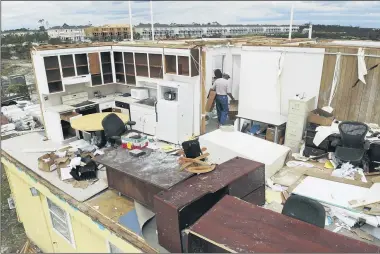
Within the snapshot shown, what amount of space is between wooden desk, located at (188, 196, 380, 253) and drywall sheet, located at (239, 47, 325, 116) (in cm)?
395

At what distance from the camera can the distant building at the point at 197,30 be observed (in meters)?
8.50

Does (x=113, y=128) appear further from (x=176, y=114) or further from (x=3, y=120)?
Result: (x=3, y=120)

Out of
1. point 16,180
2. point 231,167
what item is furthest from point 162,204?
point 16,180

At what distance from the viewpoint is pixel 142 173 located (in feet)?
11.8

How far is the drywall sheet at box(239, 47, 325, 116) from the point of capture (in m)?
5.58

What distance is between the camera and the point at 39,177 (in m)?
4.90

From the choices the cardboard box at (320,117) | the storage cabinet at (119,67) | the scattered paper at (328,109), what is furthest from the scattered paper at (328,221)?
the storage cabinet at (119,67)

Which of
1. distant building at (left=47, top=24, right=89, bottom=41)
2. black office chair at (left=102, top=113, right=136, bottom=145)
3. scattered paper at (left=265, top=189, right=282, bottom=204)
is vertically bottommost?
→ scattered paper at (left=265, top=189, right=282, bottom=204)

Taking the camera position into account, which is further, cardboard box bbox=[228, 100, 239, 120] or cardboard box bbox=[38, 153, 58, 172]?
cardboard box bbox=[228, 100, 239, 120]

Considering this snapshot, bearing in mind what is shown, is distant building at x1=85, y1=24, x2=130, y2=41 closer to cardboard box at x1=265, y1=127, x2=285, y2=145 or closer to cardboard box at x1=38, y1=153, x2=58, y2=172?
cardboard box at x1=38, y1=153, x2=58, y2=172

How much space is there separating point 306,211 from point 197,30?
8.17 metres

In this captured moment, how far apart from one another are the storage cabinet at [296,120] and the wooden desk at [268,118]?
0.21 meters

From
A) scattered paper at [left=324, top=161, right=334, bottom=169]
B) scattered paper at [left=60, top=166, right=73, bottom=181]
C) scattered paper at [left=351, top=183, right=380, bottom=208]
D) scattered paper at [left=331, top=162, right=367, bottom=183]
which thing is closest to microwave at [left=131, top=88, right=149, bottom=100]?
scattered paper at [left=60, top=166, right=73, bottom=181]

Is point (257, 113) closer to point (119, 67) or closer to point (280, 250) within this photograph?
point (119, 67)
